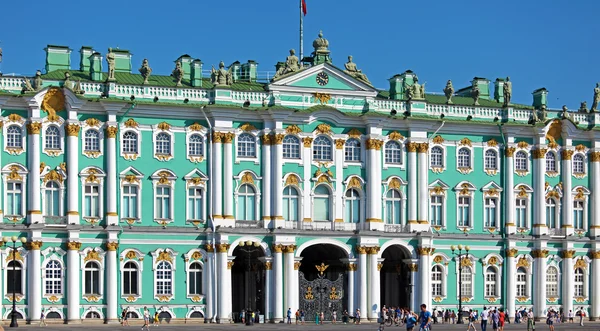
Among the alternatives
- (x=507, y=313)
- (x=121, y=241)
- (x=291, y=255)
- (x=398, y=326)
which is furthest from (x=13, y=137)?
(x=507, y=313)

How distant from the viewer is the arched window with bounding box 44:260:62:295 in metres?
85.8

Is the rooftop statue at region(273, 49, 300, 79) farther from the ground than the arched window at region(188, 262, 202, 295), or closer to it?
farther from the ground

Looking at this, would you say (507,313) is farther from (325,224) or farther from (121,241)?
(121,241)

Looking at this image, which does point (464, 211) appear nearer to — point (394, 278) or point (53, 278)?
point (394, 278)

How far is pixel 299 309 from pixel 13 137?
22.6 metres

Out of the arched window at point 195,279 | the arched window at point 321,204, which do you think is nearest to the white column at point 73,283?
the arched window at point 195,279

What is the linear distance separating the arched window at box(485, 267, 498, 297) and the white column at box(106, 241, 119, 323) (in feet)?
91.3

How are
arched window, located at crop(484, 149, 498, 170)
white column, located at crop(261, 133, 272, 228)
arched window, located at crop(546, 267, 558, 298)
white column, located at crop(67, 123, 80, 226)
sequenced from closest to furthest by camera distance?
white column, located at crop(67, 123, 80, 226) < white column, located at crop(261, 133, 272, 228) < arched window, located at crop(484, 149, 498, 170) < arched window, located at crop(546, 267, 558, 298)

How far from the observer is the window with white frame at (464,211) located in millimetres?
97875

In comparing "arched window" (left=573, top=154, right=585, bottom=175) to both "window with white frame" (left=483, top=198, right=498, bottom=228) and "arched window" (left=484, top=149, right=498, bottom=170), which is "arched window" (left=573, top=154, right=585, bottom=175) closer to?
"arched window" (left=484, top=149, right=498, bottom=170)

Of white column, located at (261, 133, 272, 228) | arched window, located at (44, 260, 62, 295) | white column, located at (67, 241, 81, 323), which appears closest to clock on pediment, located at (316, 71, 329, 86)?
white column, located at (261, 133, 272, 228)

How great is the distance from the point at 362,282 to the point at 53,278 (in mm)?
21439

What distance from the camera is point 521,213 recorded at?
100m

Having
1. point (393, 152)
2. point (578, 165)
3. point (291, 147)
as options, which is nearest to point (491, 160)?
point (578, 165)
